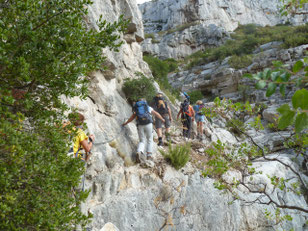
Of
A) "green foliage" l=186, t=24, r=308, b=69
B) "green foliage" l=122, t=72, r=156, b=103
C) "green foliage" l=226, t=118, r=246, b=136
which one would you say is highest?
"green foliage" l=186, t=24, r=308, b=69

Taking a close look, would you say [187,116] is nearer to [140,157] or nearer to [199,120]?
[199,120]

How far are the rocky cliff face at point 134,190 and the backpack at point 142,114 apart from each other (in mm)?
862

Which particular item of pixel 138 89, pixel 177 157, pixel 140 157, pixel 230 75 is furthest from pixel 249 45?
pixel 140 157

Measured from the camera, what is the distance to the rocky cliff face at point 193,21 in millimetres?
39616

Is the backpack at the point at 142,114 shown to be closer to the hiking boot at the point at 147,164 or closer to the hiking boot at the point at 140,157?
the hiking boot at the point at 140,157

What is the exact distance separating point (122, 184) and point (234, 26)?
56165 mm

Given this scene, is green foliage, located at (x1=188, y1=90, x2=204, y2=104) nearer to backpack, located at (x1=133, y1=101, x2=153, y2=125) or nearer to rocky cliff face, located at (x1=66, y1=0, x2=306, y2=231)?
rocky cliff face, located at (x1=66, y1=0, x2=306, y2=231)

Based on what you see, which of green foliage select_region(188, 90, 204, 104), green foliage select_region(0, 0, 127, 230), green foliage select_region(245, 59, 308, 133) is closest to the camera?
green foliage select_region(245, 59, 308, 133)

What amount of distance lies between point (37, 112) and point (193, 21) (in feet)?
167

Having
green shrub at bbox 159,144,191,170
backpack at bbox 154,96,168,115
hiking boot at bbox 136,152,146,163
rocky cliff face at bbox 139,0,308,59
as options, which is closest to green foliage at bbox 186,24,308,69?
rocky cliff face at bbox 139,0,308,59

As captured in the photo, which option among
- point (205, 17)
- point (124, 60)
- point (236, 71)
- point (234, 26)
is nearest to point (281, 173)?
point (124, 60)

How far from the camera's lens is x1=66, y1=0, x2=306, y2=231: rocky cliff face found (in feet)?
16.0

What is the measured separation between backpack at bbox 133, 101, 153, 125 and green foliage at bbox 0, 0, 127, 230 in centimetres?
315

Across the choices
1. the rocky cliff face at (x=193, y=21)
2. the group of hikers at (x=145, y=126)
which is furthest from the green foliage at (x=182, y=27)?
the group of hikers at (x=145, y=126)
